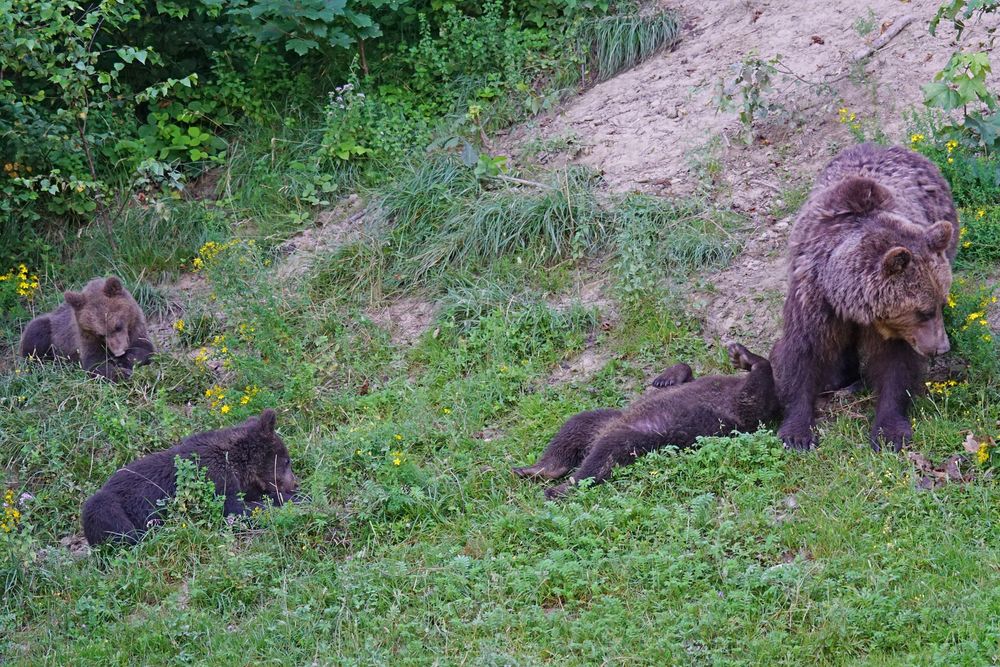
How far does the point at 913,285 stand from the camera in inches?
261

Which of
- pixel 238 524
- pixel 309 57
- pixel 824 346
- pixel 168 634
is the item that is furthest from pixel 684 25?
pixel 168 634

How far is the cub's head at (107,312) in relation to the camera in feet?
30.1

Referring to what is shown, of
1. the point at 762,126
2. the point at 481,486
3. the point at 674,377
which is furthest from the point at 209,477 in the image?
the point at 762,126

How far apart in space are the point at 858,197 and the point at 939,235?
602 mm

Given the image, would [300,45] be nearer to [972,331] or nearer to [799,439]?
[799,439]

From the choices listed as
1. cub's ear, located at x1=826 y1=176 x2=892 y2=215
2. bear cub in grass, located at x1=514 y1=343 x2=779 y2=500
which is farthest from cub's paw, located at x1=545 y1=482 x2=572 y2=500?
cub's ear, located at x1=826 y1=176 x2=892 y2=215

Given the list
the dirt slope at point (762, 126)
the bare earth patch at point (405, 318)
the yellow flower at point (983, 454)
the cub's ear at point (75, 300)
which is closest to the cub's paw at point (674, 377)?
the dirt slope at point (762, 126)

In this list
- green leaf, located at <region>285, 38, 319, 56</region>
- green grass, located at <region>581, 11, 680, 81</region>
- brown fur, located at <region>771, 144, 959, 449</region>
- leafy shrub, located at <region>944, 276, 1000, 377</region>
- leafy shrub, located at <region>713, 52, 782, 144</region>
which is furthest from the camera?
green grass, located at <region>581, 11, 680, 81</region>

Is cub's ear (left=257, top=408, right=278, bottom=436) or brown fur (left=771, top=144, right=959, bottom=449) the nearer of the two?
brown fur (left=771, top=144, right=959, bottom=449)

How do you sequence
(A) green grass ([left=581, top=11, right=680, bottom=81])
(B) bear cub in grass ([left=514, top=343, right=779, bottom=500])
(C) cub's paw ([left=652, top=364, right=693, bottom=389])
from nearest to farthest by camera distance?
(B) bear cub in grass ([left=514, top=343, right=779, bottom=500]) → (C) cub's paw ([left=652, top=364, right=693, bottom=389]) → (A) green grass ([left=581, top=11, right=680, bottom=81])

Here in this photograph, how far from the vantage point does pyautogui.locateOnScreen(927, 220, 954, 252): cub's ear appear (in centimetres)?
675

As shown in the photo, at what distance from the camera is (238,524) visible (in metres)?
7.05

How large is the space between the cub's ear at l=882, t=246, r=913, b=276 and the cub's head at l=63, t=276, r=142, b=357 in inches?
238

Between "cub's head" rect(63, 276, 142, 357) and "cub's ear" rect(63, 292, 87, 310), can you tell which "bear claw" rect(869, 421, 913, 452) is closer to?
"cub's head" rect(63, 276, 142, 357)
